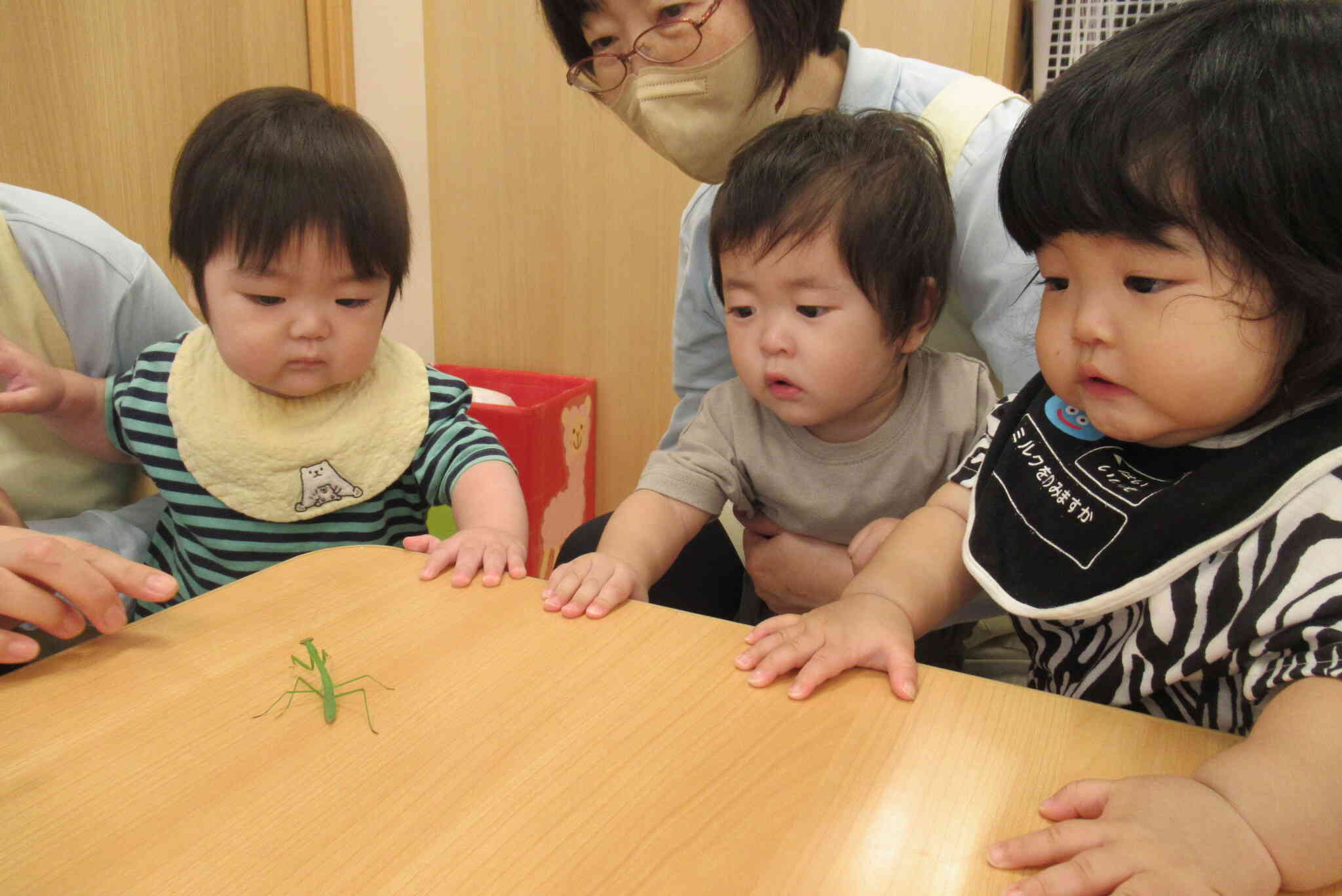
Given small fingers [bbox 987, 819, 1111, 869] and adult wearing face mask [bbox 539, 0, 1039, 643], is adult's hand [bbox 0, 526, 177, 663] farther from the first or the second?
adult wearing face mask [bbox 539, 0, 1039, 643]

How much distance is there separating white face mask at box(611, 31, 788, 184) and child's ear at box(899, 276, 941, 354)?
0.34 metres

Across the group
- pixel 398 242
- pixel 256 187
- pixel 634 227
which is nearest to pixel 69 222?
pixel 256 187

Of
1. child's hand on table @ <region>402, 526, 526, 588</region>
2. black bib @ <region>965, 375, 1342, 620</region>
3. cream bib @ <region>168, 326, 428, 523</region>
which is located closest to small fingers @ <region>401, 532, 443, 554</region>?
child's hand on table @ <region>402, 526, 526, 588</region>

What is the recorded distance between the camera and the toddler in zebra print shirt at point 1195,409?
0.49m

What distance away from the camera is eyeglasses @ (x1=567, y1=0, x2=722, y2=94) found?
3.55 ft

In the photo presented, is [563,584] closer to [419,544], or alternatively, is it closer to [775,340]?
[419,544]

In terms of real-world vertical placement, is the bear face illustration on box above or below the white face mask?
below

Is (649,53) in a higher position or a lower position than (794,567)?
higher

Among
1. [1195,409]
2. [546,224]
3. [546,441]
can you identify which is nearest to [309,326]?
[1195,409]

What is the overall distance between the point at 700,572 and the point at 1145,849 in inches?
33.6

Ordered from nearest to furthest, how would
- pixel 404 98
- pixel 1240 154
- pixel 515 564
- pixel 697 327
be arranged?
1. pixel 1240 154
2. pixel 515 564
3. pixel 697 327
4. pixel 404 98

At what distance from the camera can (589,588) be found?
0.70 meters

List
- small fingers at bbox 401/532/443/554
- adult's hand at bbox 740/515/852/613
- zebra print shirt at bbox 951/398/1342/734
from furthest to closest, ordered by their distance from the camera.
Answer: adult's hand at bbox 740/515/852/613 → small fingers at bbox 401/532/443/554 → zebra print shirt at bbox 951/398/1342/734

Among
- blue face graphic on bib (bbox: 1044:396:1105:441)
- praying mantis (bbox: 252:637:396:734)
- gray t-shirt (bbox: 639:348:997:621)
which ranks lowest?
gray t-shirt (bbox: 639:348:997:621)
